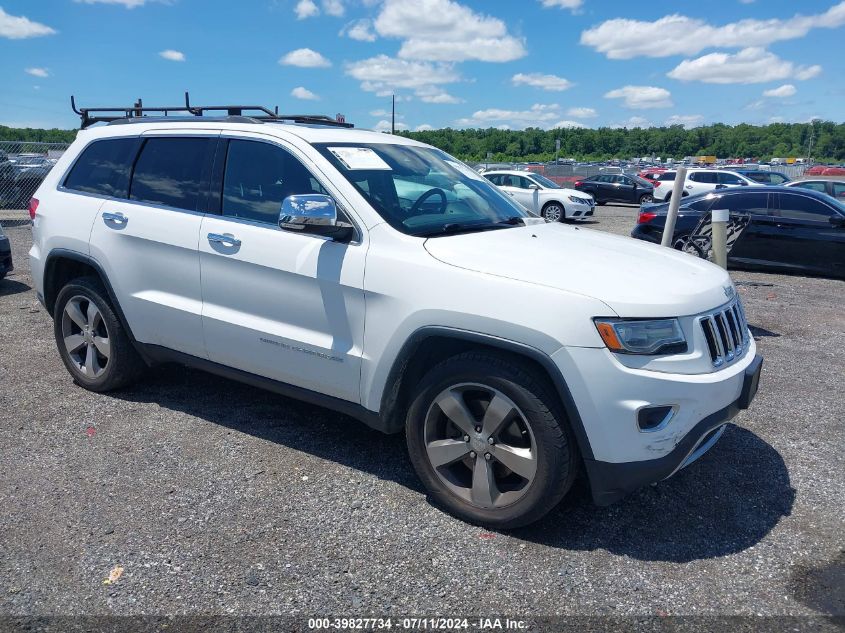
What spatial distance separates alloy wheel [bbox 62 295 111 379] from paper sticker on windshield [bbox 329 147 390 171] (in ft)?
6.97

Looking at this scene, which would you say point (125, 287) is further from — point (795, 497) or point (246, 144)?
point (795, 497)

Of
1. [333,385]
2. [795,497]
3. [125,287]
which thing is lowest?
[795,497]

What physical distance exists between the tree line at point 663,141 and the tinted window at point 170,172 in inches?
3895

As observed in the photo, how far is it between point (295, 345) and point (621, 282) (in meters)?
1.72

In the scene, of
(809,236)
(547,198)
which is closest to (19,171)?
(547,198)

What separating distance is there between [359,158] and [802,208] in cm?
970

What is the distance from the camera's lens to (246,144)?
161 inches

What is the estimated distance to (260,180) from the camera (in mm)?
3996

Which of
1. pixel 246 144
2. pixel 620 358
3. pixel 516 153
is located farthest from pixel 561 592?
pixel 516 153

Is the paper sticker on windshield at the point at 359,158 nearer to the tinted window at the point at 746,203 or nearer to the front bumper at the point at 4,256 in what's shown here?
the front bumper at the point at 4,256

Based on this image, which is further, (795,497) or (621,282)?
(795,497)

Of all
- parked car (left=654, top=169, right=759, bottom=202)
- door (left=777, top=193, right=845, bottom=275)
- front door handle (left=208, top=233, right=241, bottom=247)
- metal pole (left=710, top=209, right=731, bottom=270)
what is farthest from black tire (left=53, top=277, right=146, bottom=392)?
parked car (left=654, top=169, right=759, bottom=202)

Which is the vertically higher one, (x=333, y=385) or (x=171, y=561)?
(x=333, y=385)

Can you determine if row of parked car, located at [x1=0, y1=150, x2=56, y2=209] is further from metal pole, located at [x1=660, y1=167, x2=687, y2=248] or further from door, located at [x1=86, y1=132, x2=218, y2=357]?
metal pole, located at [x1=660, y1=167, x2=687, y2=248]
